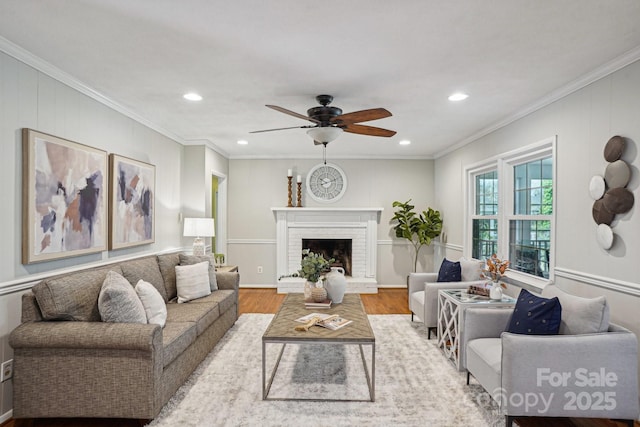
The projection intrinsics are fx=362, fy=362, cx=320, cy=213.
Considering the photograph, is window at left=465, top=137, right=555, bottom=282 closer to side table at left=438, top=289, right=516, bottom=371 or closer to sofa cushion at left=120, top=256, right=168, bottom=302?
side table at left=438, top=289, right=516, bottom=371

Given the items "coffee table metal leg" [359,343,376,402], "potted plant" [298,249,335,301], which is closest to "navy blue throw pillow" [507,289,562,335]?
"coffee table metal leg" [359,343,376,402]

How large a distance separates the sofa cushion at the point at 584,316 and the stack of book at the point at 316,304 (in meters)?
1.84

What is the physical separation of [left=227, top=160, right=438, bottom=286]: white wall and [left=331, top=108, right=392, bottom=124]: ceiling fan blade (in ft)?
11.6

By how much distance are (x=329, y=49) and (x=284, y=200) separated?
4419mm

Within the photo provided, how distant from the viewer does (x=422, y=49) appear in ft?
7.68

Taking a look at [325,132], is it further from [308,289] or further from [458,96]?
[308,289]

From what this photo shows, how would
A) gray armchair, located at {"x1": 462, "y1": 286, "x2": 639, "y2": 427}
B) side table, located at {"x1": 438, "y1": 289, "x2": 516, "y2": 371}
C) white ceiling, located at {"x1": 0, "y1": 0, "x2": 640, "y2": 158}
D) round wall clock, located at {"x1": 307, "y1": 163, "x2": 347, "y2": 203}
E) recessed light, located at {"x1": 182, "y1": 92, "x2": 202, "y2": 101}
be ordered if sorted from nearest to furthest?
1. white ceiling, located at {"x1": 0, "y1": 0, "x2": 640, "y2": 158}
2. gray armchair, located at {"x1": 462, "y1": 286, "x2": 639, "y2": 427}
3. side table, located at {"x1": 438, "y1": 289, "x2": 516, "y2": 371}
4. recessed light, located at {"x1": 182, "y1": 92, "x2": 202, "y2": 101}
5. round wall clock, located at {"x1": 307, "y1": 163, "x2": 347, "y2": 203}

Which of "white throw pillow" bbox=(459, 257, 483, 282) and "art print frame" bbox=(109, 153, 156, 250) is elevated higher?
"art print frame" bbox=(109, 153, 156, 250)

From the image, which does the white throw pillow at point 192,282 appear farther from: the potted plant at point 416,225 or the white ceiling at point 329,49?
the potted plant at point 416,225

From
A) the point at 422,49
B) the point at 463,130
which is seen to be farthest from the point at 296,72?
the point at 463,130

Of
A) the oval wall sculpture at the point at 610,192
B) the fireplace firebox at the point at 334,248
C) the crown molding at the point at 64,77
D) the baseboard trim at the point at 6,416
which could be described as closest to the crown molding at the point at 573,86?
the oval wall sculpture at the point at 610,192

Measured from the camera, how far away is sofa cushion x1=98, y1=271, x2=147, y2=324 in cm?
245

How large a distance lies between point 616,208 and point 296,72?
8.09 feet

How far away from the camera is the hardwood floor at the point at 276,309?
7.75 feet
